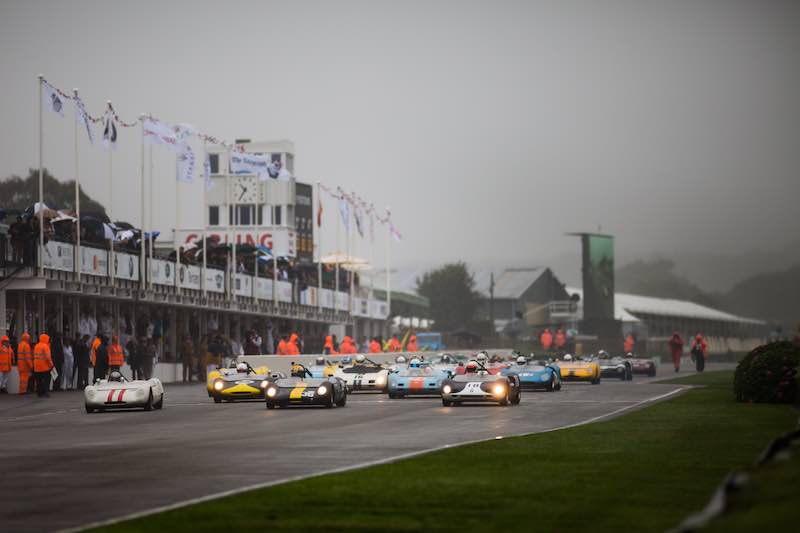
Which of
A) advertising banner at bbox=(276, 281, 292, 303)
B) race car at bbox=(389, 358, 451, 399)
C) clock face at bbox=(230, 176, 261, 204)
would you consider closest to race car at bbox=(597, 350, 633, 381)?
race car at bbox=(389, 358, 451, 399)

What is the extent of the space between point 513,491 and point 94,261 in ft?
132

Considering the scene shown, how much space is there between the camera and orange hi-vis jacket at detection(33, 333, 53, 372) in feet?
134

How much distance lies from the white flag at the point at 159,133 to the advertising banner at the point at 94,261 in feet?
20.6

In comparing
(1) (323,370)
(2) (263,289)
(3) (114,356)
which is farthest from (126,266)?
(2) (263,289)

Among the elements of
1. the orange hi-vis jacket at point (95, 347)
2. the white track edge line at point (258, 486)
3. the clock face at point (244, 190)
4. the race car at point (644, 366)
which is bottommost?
the race car at point (644, 366)

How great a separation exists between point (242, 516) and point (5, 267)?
36477mm

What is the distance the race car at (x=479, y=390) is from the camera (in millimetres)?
36188

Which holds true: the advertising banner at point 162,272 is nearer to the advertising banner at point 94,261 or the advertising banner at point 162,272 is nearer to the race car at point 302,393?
the advertising banner at point 94,261

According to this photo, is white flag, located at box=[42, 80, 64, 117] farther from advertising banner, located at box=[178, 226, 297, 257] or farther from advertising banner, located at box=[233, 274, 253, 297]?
advertising banner, located at box=[178, 226, 297, 257]

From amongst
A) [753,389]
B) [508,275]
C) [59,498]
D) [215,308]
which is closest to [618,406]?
[753,389]

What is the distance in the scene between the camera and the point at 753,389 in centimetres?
3422

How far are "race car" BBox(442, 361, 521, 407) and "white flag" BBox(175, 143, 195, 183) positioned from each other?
2735cm

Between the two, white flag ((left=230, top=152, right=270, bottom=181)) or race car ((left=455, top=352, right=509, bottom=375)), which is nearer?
race car ((left=455, top=352, right=509, bottom=375))

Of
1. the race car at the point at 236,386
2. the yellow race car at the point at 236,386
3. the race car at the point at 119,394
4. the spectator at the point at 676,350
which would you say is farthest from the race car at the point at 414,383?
the spectator at the point at 676,350
